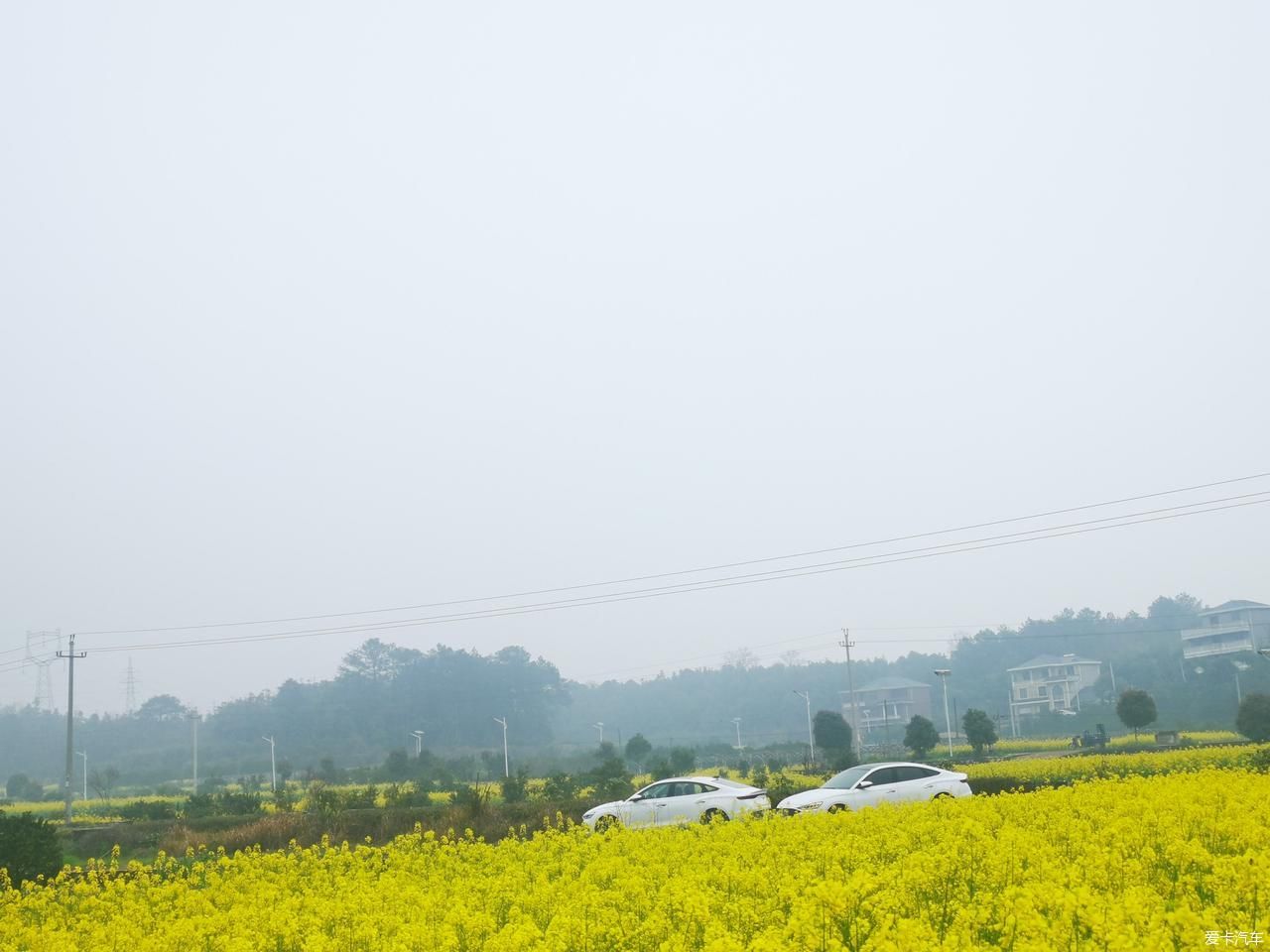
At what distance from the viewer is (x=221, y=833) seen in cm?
2692

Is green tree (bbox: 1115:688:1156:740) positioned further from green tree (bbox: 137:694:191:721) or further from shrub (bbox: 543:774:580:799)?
green tree (bbox: 137:694:191:721)

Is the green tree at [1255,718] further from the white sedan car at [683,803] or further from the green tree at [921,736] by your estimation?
the white sedan car at [683,803]

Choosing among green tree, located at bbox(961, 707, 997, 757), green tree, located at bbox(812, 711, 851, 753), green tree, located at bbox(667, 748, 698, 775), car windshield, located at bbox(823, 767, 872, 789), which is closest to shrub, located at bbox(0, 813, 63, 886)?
car windshield, located at bbox(823, 767, 872, 789)

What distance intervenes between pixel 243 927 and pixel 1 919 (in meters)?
4.16

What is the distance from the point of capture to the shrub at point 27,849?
715 inches

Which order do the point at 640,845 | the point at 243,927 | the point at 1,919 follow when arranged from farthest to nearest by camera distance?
1. the point at 640,845
2. the point at 1,919
3. the point at 243,927

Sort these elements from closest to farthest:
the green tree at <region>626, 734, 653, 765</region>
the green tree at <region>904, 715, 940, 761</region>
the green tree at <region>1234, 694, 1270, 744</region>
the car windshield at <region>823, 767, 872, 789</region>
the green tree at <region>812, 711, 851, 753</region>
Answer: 1. the car windshield at <region>823, 767, 872, 789</region>
2. the green tree at <region>1234, 694, 1270, 744</region>
3. the green tree at <region>904, 715, 940, 761</region>
4. the green tree at <region>812, 711, 851, 753</region>
5. the green tree at <region>626, 734, 653, 765</region>

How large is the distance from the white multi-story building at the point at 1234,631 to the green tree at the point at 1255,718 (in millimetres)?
53634

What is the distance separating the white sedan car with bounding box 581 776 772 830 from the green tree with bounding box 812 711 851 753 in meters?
28.4

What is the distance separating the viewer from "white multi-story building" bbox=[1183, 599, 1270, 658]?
93812 millimetres

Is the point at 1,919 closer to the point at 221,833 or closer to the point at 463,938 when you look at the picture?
the point at 463,938

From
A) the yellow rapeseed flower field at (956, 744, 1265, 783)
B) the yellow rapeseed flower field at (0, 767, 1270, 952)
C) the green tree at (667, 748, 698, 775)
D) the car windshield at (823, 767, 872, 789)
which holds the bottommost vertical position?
the green tree at (667, 748, 698, 775)

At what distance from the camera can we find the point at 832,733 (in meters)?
50.4

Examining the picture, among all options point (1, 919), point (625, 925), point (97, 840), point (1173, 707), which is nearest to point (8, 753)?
point (97, 840)
